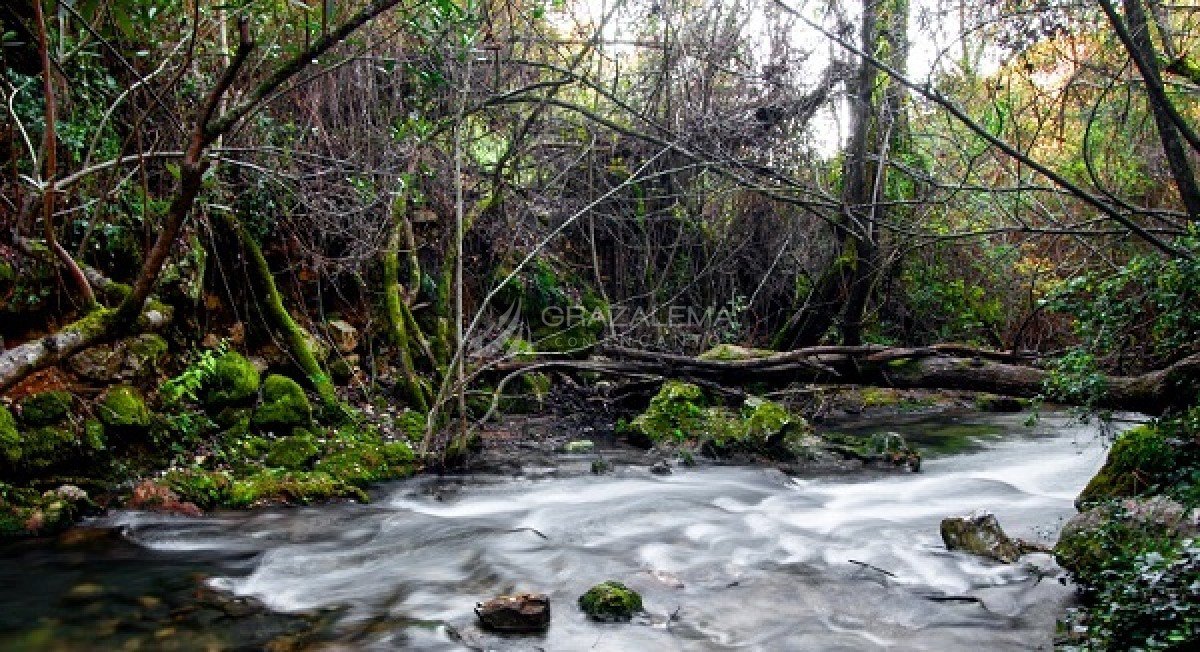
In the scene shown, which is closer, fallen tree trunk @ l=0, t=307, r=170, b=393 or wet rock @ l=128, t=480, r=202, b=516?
fallen tree trunk @ l=0, t=307, r=170, b=393

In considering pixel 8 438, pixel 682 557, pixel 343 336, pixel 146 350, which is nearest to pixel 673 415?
pixel 343 336

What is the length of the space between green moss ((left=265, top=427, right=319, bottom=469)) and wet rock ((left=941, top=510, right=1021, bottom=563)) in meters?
4.76

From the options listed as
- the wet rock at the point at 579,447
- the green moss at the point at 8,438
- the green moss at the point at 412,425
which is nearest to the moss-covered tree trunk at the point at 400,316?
the green moss at the point at 412,425

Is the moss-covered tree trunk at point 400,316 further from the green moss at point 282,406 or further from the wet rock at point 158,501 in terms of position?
the wet rock at point 158,501

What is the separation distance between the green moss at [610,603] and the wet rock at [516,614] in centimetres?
24

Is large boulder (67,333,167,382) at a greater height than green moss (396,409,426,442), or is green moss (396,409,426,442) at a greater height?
large boulder (67,333,167,382)

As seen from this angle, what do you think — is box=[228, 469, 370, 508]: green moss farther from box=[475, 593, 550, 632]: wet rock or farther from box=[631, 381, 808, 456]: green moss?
box=[631, 381, 808, 456]: green moss

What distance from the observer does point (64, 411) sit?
565cm

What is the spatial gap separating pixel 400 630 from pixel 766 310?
10831 mm

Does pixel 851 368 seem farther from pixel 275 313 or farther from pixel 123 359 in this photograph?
pixel 123 359

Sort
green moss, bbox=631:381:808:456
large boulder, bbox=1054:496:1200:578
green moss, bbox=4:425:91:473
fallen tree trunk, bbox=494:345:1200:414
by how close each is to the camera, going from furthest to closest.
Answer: green moss, bbox=631:381:808:456
fallen tree trunk, bbox=494:345:1200:414
green moss, bbox=4:425:91:473
large boulder, bbox=1054:496:1200:578

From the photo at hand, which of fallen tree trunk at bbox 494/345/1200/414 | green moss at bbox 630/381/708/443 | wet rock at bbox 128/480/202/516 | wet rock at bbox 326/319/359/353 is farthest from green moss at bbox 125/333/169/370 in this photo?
green moss at bbox 630/381/708/443

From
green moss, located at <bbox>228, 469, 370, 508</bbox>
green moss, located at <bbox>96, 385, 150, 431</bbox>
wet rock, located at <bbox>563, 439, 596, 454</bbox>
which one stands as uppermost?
green moss, located at <bbox>96, 385, 150, 431</bbox>

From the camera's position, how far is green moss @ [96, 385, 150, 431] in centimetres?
586
